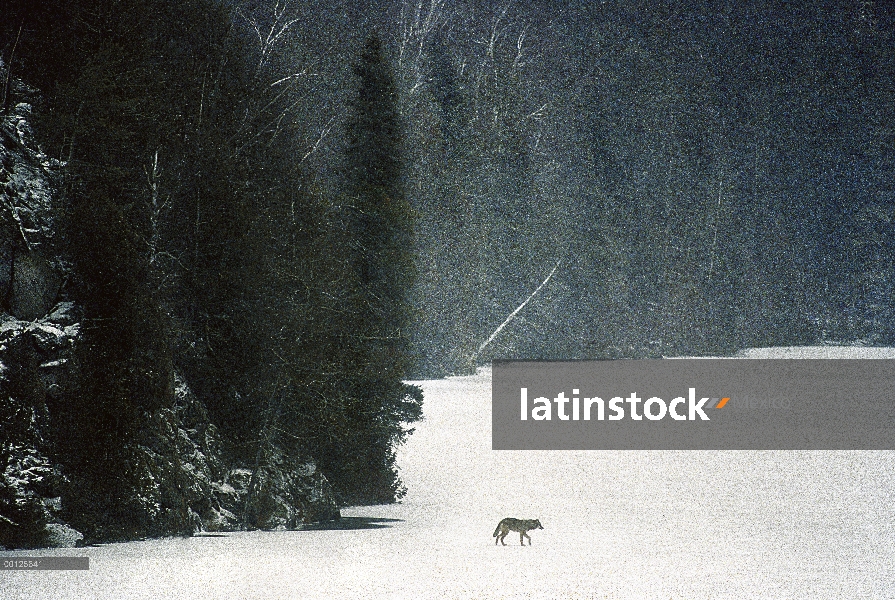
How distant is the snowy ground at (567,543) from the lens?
354 inches

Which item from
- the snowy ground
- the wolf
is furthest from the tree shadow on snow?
the wolf

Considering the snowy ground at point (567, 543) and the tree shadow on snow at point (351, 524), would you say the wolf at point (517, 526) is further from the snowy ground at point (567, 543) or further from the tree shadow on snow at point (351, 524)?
the tree shadow on snow at point (351, 524)

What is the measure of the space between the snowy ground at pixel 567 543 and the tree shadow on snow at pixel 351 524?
0.07m

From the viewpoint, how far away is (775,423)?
27.8m

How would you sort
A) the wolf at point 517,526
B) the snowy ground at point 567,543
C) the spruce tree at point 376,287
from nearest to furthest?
the snowy ground at point 567,543 → the wolf at point 517,526 → the spruce tree at point 376,287

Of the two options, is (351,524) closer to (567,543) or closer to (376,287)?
(567,543)

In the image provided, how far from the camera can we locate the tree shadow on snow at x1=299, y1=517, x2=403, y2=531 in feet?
44.2

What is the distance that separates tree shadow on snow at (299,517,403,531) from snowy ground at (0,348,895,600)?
70 mm

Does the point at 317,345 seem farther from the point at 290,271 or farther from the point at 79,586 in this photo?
the point at 79,586

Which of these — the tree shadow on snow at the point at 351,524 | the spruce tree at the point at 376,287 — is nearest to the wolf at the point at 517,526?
the tree shadow on snow at the point at 351,524

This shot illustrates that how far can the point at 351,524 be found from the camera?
14062 millimetres

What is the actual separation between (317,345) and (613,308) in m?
36.5

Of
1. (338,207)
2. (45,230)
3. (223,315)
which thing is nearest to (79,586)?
(45,230)

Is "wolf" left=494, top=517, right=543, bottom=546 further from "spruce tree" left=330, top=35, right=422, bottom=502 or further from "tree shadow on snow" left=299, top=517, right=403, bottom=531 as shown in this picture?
"spruce tree" left=330, top=35, right=422, bottom=502
